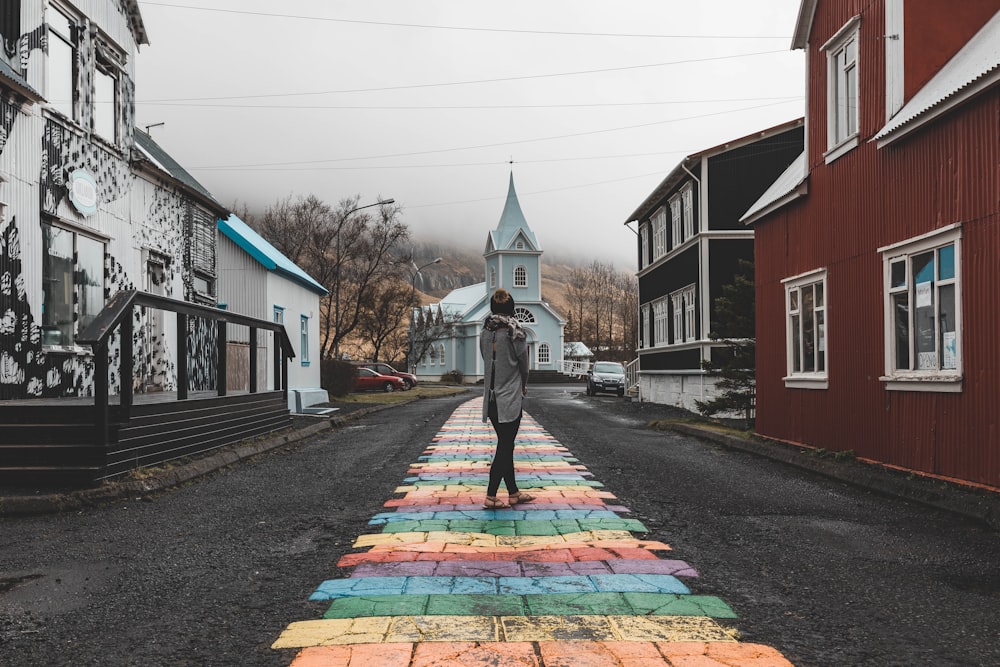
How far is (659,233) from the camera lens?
2984 centimetres

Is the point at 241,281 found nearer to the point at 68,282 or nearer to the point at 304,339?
the point at 304,339

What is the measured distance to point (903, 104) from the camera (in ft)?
33.7

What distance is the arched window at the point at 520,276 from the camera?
221 feet

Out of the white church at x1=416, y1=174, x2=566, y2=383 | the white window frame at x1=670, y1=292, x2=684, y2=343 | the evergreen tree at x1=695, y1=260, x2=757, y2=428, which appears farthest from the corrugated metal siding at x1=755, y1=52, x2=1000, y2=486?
the white church at x1=416, y1=174, x2=566, y2=383

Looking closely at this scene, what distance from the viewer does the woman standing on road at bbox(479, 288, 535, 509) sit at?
24.5 feet

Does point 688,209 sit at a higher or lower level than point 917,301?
higher

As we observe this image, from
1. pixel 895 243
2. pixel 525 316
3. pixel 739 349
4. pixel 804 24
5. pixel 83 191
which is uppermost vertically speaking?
pixel 804 24

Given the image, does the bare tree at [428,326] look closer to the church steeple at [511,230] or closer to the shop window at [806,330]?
the church steeple at [511,230]

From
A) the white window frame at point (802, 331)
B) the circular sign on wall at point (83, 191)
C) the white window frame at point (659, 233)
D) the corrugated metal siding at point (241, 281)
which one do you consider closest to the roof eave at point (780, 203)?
the white window frame at point (802, 331)

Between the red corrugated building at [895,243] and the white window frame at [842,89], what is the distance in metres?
0.03

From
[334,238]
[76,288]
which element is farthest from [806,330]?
[334,238]

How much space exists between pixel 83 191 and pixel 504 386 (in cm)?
791

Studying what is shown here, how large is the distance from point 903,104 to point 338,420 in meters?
12.8

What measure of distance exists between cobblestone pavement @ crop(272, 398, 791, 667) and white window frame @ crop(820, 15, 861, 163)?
701 cm
